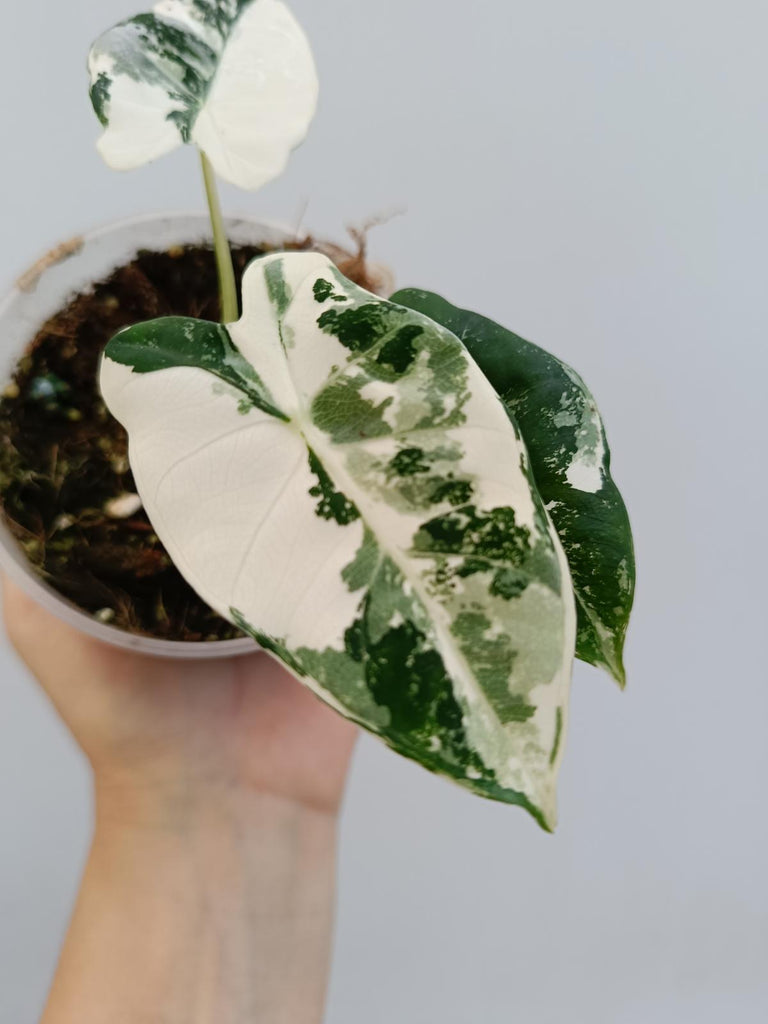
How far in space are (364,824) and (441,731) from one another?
30.8 inches

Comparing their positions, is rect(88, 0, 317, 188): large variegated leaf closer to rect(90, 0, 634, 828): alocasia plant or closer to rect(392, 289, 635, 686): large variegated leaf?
rect(90, 0, 634, 828): alocasia plant

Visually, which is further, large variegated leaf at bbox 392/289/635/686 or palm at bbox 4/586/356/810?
palm at bbox 4/586/356/810

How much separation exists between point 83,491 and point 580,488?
39 centimetres

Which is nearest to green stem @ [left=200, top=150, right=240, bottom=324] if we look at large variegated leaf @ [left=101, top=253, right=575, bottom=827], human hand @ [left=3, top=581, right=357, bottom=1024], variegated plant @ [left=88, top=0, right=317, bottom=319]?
variegated plant @ [left=88, top=0, right=317, bottom=319]

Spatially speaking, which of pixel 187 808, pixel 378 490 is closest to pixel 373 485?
pixel 378 490

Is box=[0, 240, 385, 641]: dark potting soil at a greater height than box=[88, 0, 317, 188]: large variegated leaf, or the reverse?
box=[88, 0, 317, 188]: large variegated leaf

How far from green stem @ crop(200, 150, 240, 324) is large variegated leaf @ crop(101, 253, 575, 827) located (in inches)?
5.7

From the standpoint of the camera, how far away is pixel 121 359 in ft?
1.46

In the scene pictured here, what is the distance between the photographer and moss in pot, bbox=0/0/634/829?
1.19ft

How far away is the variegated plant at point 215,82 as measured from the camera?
52cm

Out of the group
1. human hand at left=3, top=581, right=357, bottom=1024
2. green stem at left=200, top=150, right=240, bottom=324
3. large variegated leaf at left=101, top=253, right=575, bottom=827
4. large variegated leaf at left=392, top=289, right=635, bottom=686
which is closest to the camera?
large variegated leaf at left=101, top=253, right=575, bottom=827

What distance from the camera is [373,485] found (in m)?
0.41

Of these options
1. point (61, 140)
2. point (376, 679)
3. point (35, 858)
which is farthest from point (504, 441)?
point (35, 858)

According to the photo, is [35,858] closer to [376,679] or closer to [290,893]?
[290,893]
